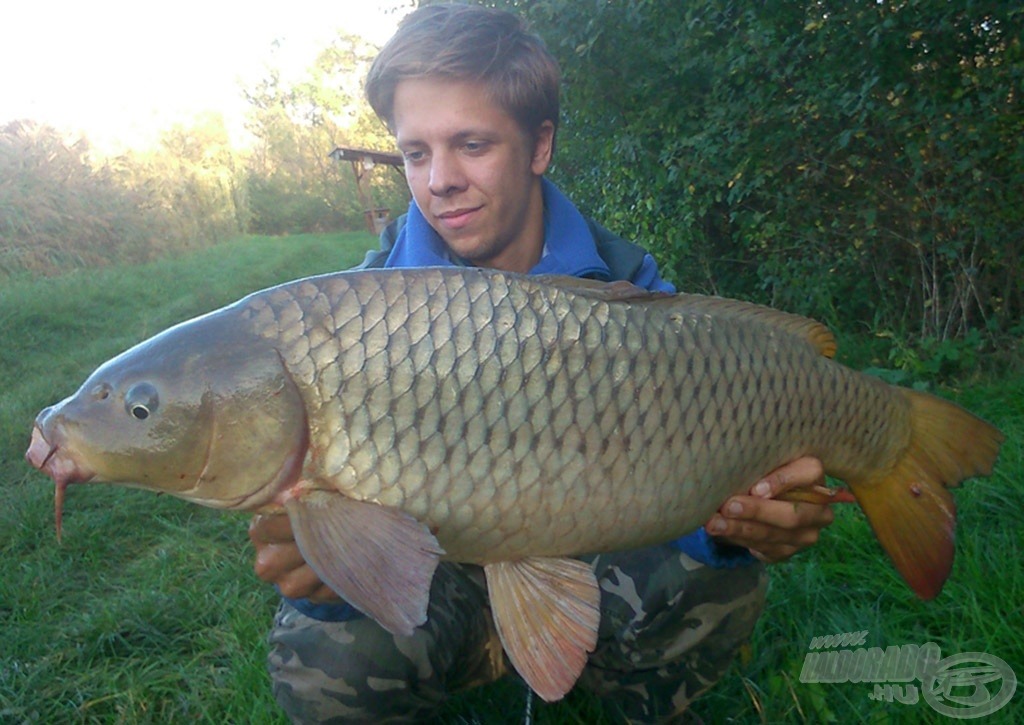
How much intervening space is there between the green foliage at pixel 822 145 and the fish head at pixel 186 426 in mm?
2491

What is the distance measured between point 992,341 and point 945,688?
2.07m

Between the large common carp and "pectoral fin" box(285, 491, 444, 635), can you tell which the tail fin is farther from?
"pectoral fin" box(285, 491, 444, 635)

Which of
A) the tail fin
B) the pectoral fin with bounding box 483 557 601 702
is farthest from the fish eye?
the tail fin

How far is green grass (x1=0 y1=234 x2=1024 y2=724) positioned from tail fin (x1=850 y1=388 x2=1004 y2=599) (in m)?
0.26

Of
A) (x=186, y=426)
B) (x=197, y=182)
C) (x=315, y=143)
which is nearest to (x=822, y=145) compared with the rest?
(x=186, y=426)

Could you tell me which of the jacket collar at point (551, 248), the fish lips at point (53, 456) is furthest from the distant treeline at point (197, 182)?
the fish lips at point (53, 456)

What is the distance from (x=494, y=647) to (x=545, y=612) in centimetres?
55

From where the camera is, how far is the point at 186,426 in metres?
0.97

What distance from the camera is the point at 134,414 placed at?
97cm

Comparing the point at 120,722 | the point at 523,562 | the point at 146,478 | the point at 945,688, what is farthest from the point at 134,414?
the point at 945,688

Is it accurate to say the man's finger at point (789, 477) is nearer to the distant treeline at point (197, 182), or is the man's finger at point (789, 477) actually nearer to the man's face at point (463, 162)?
the man's face at point (463, 162)

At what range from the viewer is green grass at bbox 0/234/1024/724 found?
152 cm

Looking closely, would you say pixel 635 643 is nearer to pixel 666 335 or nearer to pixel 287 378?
pixel 666 335

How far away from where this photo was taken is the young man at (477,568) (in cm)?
137
